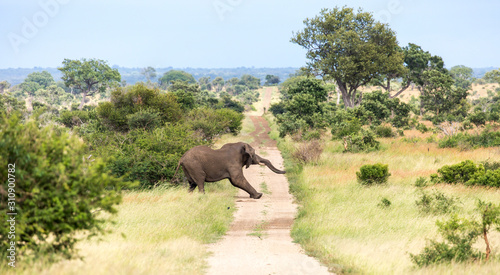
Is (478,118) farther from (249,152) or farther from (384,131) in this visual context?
(249,152)

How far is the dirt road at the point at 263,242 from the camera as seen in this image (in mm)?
9141

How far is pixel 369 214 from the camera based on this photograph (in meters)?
14.1

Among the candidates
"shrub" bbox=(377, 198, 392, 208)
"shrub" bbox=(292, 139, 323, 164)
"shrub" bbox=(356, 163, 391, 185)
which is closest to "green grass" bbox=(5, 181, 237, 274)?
"shrub" bbox=(377, 198, 392, 208)

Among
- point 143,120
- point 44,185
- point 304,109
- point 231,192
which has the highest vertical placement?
point 44,185

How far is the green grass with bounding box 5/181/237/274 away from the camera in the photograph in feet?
23.4

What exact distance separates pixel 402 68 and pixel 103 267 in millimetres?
48841

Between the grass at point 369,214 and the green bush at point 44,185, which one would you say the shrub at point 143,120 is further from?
the green bush at point 44,185

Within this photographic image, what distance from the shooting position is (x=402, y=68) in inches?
2008

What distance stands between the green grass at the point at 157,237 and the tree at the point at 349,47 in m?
34.9

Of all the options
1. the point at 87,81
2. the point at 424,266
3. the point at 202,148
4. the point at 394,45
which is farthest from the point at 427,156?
the point at 87,81

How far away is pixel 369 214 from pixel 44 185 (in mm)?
10013

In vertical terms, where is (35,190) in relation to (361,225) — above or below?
above

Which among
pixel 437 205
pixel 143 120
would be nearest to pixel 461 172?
pixel 437 205

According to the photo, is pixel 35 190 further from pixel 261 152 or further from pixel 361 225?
pixel 261 152
